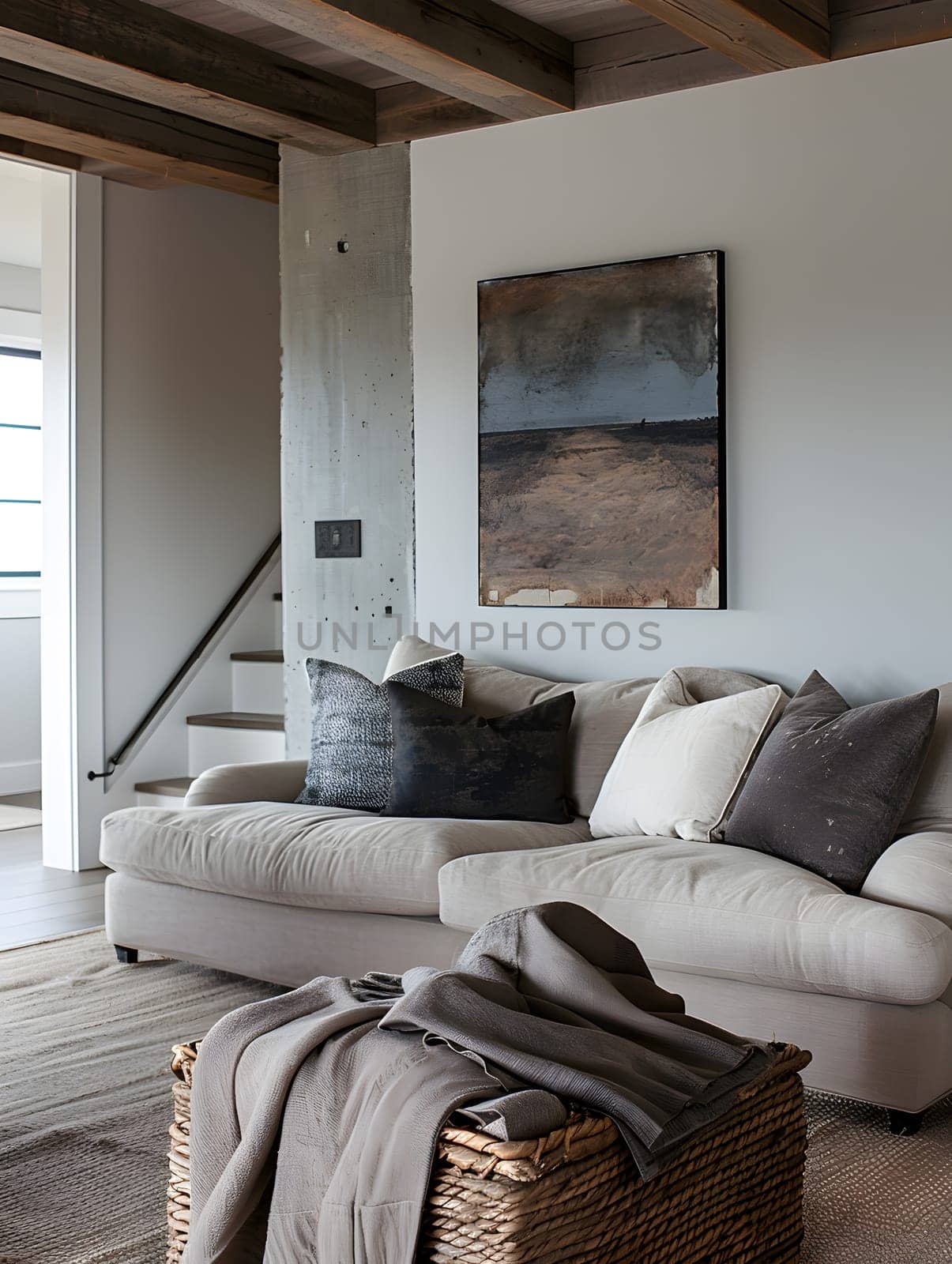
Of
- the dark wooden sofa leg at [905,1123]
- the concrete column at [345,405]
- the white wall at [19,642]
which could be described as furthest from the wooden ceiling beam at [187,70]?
the dark wooden sofa leg at [905,1123]

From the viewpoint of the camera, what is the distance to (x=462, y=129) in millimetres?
4473

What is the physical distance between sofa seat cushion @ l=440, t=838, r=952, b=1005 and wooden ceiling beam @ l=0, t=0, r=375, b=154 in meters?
2.50

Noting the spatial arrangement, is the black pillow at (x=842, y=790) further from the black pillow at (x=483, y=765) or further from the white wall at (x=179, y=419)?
the white wall at (x=179, y=419)

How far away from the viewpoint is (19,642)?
697cm

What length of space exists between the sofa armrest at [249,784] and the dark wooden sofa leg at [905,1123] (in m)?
2.02

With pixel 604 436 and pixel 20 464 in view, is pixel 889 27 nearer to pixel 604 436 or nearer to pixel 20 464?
pixel 604 436

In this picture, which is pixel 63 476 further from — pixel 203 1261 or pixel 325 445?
pixel 203 1261

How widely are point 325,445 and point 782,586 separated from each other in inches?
68.8

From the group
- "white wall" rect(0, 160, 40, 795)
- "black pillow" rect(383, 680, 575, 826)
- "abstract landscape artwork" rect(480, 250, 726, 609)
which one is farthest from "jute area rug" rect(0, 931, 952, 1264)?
"white wall" rect(0, 160, 40, 795)

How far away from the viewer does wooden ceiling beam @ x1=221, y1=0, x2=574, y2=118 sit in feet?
11.3

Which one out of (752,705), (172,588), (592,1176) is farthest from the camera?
(172,588)

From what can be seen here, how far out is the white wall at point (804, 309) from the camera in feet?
11.7

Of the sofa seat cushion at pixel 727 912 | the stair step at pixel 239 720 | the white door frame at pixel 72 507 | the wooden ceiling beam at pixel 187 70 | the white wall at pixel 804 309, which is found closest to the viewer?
the sofa seat cushion at pixel 727 912

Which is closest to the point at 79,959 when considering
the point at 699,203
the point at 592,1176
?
the point at 592,1176
